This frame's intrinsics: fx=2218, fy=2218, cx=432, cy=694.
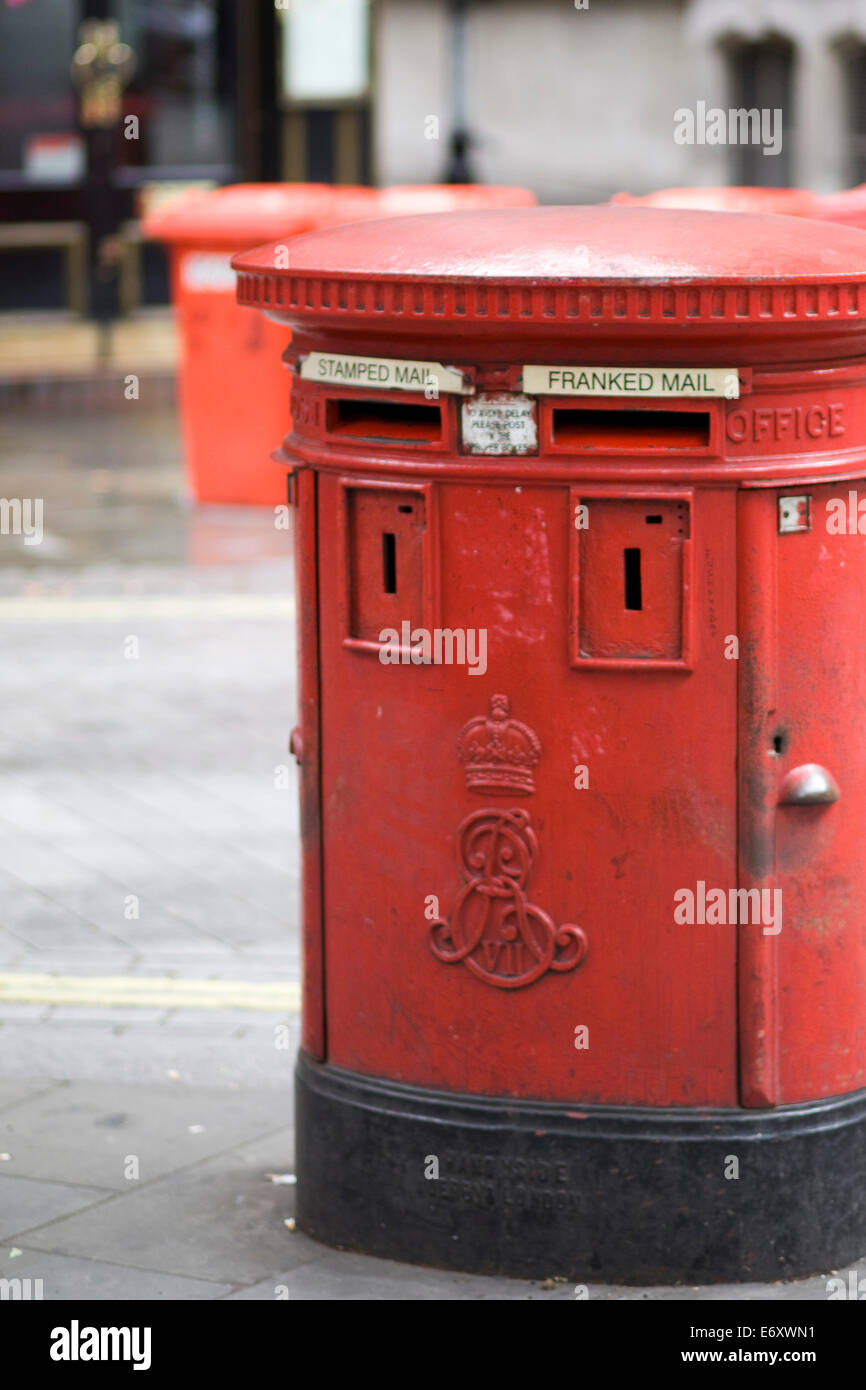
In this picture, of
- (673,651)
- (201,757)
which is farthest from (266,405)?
(673,651)

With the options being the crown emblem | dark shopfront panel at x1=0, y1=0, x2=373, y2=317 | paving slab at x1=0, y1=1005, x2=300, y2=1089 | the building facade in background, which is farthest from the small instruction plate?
dark shopfront panel at x1=0, y1=0, x2=373, y2=317

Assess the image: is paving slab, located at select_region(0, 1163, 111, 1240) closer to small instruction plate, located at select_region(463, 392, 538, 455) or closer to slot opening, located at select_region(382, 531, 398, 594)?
slot opening, located at select_region(382, 531, 398, 594)

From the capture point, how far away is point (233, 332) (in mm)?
11586

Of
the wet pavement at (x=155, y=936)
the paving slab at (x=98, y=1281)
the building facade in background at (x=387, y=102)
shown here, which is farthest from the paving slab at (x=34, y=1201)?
the building facade in background at (x=387, y=102)

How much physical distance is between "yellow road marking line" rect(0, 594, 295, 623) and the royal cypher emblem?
5.60 meters

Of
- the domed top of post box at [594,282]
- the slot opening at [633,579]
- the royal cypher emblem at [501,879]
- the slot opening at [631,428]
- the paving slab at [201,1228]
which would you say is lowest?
the paving slab at [201,1228]

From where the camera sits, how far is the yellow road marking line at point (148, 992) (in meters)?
5.40

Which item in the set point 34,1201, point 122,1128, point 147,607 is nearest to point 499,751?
point 34,1201

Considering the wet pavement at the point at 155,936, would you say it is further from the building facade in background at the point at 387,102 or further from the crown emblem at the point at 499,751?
the building facade in background at the point at 387,102

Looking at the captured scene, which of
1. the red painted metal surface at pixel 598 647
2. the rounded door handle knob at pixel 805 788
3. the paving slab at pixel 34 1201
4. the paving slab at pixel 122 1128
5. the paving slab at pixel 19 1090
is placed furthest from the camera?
the paving slab at pixel 19 1090

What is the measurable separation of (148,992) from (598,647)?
7.25 ft

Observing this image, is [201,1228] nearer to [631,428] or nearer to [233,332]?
[631,428]

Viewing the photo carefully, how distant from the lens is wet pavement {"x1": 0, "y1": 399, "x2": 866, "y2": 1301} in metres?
4.10

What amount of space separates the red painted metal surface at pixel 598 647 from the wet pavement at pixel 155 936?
1.60 ft
